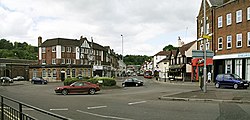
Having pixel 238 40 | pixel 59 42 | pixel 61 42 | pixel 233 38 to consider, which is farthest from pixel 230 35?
pixel 61 42

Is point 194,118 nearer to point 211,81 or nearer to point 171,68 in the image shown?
point 211,81

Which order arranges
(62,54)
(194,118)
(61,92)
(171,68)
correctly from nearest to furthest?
(194,118) → (61,92) → (171,68) → (62,54)

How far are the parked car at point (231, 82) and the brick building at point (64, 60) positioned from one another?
2072 inches

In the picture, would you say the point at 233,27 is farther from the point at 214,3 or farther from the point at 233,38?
the point at 214,3

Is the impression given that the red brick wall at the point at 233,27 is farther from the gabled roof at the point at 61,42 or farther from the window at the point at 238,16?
the gabled roof at the point at 61,42

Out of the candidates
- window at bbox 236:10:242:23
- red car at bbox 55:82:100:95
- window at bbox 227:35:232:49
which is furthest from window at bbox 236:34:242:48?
red car at bbox 55:82:100:95

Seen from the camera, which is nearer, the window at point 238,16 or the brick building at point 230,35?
the brick building at point 230,35

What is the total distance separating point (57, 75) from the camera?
254ft

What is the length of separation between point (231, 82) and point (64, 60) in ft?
188

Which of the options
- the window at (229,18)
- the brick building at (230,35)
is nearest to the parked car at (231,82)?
the brick building at (230,35)

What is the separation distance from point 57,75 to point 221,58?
47.2 metres

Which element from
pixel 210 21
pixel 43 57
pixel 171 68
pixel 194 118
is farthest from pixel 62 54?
pixel 194 118

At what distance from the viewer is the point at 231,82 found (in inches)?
1177

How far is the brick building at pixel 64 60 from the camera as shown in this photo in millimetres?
78188
